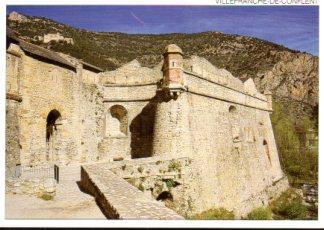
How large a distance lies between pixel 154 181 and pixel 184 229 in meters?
2.24

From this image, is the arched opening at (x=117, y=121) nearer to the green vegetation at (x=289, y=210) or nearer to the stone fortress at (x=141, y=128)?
the stone fortress at (x=141, y=128)

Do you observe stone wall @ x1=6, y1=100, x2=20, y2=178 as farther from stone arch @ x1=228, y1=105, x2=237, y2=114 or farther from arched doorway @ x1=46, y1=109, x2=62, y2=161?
stone arch @ x1=228, y1=105, x2=237, y2=114

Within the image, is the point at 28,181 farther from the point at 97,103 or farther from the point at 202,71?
the point at 202,71

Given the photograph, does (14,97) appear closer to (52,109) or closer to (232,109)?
(52,109)

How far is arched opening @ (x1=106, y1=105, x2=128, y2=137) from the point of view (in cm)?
1510

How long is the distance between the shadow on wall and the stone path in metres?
5.84

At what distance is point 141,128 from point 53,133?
3.44 metres

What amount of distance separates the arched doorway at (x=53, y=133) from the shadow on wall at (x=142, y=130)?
298 cm

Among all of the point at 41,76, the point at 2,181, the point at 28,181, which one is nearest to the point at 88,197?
the point at 28,181

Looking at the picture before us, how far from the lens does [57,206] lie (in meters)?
7.72

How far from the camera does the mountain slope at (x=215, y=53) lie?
16828 mm

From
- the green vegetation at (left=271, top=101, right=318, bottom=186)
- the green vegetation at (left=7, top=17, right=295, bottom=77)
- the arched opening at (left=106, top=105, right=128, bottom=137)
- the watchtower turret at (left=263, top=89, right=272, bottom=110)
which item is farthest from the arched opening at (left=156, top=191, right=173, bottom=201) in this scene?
the watchtower turret at (left=263, top=89, right=272, bottom=110)

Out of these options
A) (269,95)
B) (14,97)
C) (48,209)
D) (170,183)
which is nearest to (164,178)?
(170,183)

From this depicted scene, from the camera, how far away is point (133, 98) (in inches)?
591
